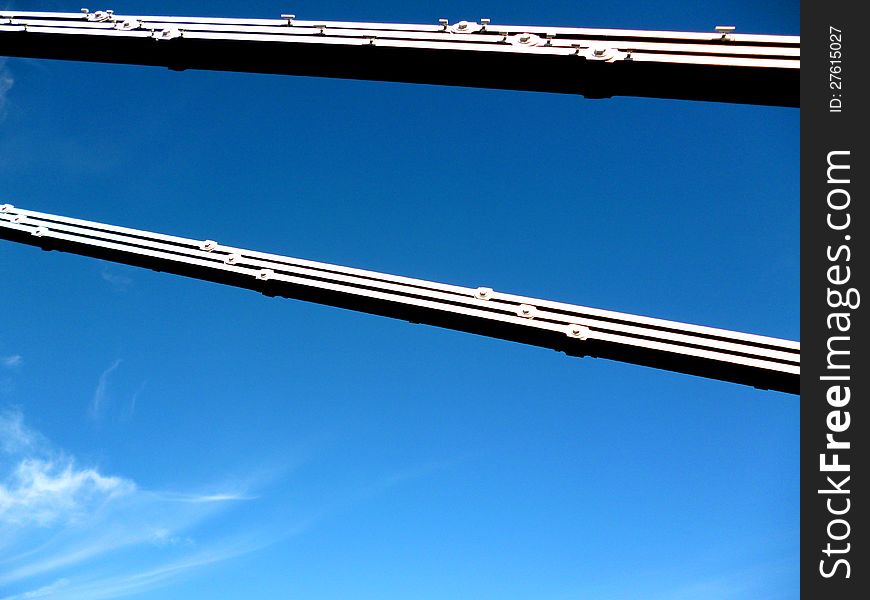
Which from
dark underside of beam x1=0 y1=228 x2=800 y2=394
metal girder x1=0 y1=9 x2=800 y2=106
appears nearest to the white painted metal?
metal girder x1=0 y1=9 x2=800 y2=106

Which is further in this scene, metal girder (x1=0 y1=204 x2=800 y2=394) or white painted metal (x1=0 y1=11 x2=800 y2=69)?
metal girder (x1=0 y1=204 x2=800 y2=394)

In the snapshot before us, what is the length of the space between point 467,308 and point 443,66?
286 cm

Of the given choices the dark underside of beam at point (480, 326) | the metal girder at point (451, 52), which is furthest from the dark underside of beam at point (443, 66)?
the dark underside of beam at point (480, 326)

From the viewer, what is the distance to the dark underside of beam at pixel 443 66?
265 inches

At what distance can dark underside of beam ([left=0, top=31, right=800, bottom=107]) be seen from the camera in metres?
6.73

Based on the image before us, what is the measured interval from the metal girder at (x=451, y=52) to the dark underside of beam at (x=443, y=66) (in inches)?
0.5

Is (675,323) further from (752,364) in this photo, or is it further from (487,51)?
(487,51)

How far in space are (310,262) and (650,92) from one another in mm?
4644

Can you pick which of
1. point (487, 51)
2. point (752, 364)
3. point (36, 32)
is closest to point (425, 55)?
point (487, 51)

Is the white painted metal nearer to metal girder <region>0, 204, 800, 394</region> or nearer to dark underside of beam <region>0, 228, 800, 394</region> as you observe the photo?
metal girder <region>0, 204, 800, 394</region>

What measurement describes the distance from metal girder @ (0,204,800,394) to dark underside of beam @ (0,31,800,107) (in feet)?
7.95
